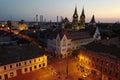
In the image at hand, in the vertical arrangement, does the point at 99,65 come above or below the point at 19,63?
below

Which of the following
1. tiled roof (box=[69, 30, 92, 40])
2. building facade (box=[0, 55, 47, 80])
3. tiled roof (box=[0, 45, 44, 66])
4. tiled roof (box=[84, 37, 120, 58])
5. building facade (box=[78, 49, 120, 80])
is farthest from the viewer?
tiled roof (box=[69, 30, 92, 40])

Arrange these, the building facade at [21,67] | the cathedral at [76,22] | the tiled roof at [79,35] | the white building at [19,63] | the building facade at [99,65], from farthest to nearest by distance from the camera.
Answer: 1. the cathedral at [76,22]
2. the tiled roof at [79,35]
3. the white building at [19,63]
4. the building facade at [21,67]
5. the building facade at [99,65]

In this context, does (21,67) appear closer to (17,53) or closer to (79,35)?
(17,53)

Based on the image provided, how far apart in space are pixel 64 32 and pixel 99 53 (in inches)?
1052

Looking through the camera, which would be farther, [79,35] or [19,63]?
[79,35]

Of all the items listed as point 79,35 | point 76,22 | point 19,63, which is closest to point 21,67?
point 19,63

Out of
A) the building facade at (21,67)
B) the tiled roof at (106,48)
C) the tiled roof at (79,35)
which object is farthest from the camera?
the tiled roof at (79,35)

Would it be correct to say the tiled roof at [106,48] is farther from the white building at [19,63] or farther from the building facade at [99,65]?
the white building at [19,63]

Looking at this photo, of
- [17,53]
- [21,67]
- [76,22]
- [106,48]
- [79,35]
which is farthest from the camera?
[76,22]

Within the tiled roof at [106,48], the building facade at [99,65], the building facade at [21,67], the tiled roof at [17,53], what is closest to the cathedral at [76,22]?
the building facade at [99,65]

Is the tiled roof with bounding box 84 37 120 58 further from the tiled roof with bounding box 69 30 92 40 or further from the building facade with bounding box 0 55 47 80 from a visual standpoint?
the tiled roof with bounding box 69 30 92 40

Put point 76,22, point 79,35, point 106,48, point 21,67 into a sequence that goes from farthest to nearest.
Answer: point 76,22
point 79,35
point 106,48
point 21,67

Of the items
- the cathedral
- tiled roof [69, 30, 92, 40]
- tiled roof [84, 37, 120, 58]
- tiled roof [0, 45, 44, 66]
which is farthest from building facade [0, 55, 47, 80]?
the cathedral

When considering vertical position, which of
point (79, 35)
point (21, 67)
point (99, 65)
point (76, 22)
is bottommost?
point (21, 67)
